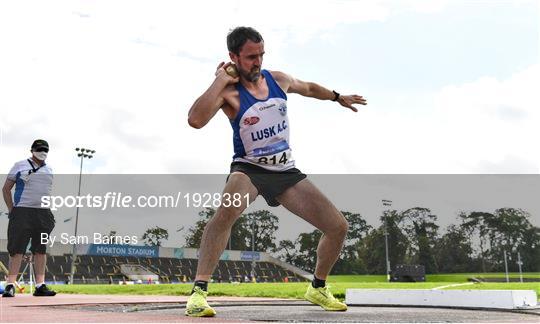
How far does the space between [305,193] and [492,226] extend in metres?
100

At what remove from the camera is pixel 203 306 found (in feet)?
12.0

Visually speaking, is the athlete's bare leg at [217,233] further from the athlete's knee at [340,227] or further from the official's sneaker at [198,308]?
the athlete's knee at [340,227]

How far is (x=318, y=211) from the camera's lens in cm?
431

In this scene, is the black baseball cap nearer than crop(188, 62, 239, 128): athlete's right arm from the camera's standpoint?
No

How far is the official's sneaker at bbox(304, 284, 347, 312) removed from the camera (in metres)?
4.55

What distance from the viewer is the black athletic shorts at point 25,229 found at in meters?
7.02

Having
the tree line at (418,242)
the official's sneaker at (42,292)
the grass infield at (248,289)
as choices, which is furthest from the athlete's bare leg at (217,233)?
the tree line at (418,242)

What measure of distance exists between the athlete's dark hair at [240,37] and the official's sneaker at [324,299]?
6.43 ft

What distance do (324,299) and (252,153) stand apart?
1362 mm

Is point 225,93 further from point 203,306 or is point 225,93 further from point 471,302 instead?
point 471,302

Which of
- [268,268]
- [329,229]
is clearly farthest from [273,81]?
[268,268]

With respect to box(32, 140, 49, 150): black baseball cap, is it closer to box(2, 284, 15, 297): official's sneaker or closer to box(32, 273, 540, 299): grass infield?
box(2, 284, 15, 297): official's sneaker

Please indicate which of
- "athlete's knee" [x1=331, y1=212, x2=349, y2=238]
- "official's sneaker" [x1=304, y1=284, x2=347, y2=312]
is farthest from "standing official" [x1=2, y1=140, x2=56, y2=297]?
"athlete's knee" [x1=331, y1=212, x2=349, y2=238]

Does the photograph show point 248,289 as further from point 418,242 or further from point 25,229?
point 418,242
